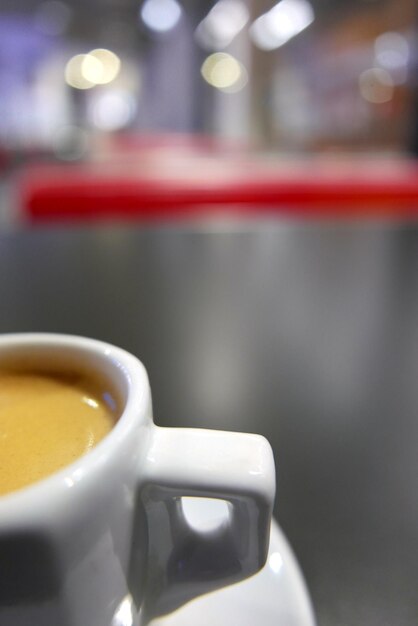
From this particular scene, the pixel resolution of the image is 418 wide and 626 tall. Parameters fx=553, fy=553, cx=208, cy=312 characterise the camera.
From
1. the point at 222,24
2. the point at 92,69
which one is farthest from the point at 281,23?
the point at 92,69

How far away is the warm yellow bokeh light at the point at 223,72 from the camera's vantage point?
684cm

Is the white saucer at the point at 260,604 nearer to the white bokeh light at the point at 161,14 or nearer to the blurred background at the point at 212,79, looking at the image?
the blurred background at the point at 212,79

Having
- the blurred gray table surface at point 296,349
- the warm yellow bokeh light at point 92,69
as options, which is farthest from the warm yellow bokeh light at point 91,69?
the blurred gray table surface at point 296,349

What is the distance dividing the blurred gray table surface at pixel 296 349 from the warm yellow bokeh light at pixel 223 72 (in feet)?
20.5

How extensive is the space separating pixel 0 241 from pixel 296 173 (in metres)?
1.11

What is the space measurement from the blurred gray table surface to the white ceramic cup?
0.21 ft

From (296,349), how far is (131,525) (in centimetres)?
32

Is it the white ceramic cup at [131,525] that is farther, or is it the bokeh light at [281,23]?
the bokeh light at [281,23]

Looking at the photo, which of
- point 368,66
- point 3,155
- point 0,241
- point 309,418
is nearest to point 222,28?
point 368,66

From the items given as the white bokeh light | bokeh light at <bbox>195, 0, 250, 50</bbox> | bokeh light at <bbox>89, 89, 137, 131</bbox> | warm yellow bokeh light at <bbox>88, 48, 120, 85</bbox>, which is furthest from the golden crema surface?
bokeh light at <bbox>89, 89, 137, 131</bbox>

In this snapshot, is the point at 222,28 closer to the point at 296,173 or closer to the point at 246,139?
the point at 246,139

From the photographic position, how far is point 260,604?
9.7 inches

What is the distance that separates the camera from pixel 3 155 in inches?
260

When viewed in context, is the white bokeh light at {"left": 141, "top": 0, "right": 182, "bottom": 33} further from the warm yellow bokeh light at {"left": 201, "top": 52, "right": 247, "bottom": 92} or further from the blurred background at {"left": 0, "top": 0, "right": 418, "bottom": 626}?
the blurred background at {"left": 0, "top": 0, "right": 418, "bottom": 626}
